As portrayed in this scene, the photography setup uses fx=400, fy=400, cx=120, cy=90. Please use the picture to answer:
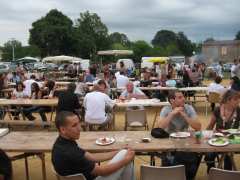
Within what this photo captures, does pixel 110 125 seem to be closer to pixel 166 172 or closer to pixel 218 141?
pixel 218 141

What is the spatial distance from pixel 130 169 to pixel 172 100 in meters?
1.75

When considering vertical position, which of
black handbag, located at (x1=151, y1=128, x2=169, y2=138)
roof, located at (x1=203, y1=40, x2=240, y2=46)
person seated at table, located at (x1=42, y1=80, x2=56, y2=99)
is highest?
roof, located at (x1=203, y1=40, x2=240, y2=46)

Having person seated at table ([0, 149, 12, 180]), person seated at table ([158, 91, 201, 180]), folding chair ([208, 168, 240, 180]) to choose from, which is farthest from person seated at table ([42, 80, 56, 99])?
folding chair ([208, 168, 240, 180])

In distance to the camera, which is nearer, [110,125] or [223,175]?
[223,175]

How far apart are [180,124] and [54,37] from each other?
174ft

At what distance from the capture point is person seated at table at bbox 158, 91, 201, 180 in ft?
15.9

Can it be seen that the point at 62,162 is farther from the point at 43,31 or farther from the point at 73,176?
the point at 43,31

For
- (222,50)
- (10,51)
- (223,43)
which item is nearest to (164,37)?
(223,43)

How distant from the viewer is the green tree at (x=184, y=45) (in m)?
96.5

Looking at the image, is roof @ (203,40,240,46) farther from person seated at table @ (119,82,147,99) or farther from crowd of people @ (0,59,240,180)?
crowd of people @ (0,59,240,180)

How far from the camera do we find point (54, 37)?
186 ft

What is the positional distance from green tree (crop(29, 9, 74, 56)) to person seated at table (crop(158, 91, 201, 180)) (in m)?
51.9

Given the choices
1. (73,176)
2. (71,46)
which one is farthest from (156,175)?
(71,46)

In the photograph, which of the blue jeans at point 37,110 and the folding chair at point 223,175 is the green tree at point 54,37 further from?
the folding chair at point 223,175
